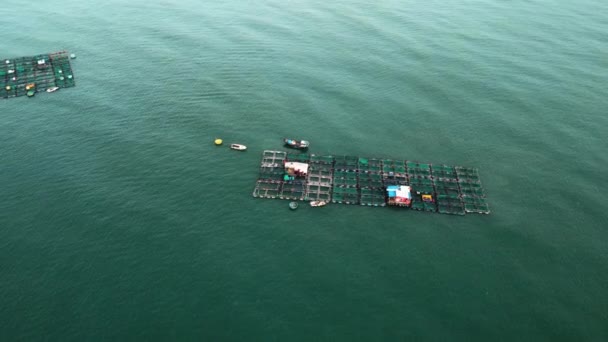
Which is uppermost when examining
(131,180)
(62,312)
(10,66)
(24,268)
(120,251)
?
(10,66)

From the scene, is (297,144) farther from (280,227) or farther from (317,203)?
(280,227)

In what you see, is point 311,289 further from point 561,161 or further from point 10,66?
point 10,66

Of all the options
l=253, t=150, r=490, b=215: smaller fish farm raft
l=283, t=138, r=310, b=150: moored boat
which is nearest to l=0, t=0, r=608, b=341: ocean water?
l=283, t=138, r=310, b=150: moored boat

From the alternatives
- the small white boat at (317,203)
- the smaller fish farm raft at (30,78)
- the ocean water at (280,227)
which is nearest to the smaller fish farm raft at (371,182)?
the small white boat at (317,203)

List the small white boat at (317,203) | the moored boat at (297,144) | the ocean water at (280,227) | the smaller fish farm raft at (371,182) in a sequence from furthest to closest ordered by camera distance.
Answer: the moored boat at (297,144)
the smaller fish farm raft at (371,182)
the small white boat at (317,203)
the ocean water at (280,227)

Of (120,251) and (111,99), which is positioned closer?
(120,251)

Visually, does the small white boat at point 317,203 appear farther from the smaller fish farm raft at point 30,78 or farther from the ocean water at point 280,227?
the smaller fish farm raft at point 30,78

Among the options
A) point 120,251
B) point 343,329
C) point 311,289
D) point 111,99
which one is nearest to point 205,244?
point 120,251
